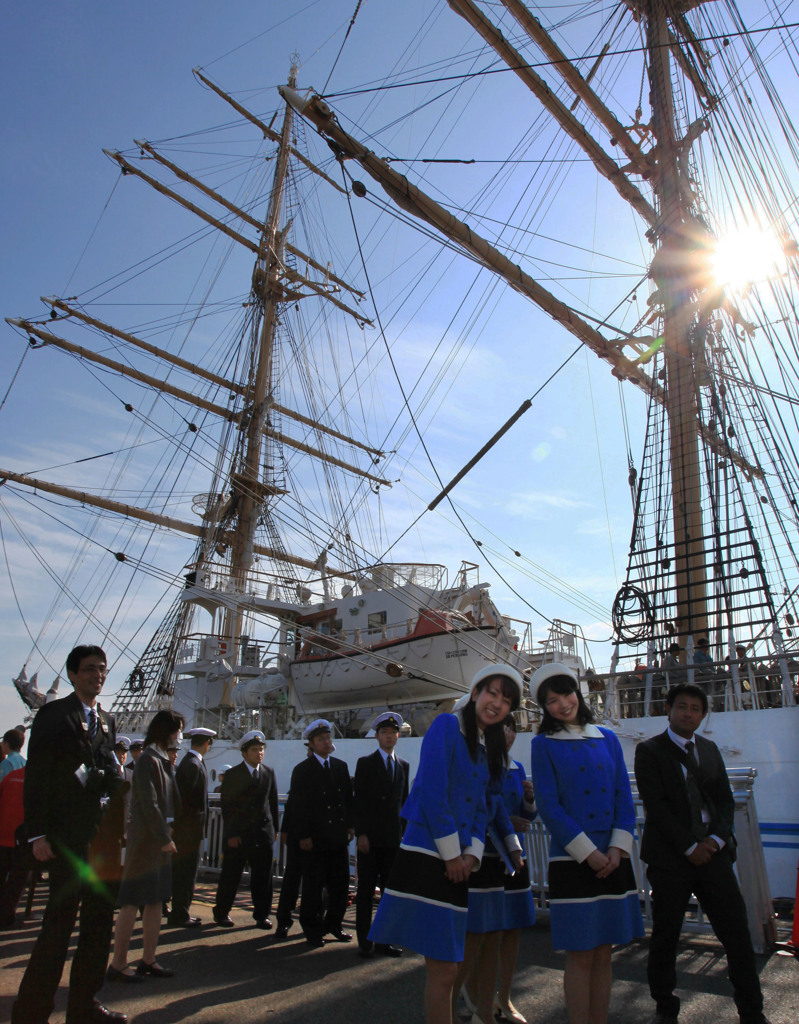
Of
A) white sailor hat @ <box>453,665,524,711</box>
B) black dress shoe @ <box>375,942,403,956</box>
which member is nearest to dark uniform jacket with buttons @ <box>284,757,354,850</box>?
black dress shoe @ <box>375,942,403,956</box>

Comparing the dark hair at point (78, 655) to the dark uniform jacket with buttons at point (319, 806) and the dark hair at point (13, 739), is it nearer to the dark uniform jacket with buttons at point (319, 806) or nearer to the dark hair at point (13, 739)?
the dark uniform jacket with buttons at point (319, 806)

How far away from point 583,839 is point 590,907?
0.25m

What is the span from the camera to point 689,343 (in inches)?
597

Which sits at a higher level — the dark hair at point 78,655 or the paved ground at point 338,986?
the dark hair at point 78,655

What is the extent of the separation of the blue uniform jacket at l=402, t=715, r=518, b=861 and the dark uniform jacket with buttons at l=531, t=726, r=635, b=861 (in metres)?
0.28

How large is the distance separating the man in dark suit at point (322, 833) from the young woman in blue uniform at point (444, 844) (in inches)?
103

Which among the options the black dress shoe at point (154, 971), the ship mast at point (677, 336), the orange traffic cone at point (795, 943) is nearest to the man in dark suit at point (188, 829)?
the black dress shoe at point (154, 971)

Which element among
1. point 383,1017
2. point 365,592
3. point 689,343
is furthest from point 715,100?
point 383,1017

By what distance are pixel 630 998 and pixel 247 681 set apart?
Result: 16002 millimetres

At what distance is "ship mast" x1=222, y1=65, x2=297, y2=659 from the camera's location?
80.8ft

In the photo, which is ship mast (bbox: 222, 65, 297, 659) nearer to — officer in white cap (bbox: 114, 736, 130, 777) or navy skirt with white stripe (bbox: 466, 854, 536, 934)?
officer in white cap (bbox: 114, 736, 130, 777)

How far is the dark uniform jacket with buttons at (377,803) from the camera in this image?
513 centimetres

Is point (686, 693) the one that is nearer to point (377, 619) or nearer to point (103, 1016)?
point (103, 1016)

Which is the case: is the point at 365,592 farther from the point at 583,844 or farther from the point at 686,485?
the point at 583,844
